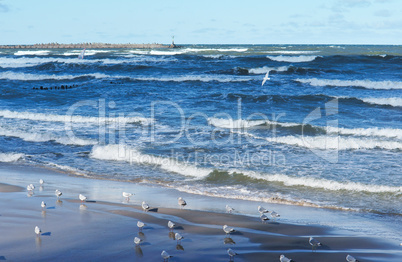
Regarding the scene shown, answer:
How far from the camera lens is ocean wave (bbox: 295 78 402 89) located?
22.0m

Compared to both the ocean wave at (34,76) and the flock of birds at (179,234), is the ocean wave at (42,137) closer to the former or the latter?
the flock of birds at (179,234)

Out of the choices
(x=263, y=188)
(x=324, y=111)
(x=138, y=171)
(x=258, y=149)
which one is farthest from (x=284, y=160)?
(x=324, y=111)

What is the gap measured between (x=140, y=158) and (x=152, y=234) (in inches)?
185

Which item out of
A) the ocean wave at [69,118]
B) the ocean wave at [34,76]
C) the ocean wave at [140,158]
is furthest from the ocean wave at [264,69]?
the ocean wave at [140,158]

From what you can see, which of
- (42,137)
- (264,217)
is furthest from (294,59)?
(264,217)

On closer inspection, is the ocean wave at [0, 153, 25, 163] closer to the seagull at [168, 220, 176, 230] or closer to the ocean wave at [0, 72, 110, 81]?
the seagull at [168, 220, 176, 230]

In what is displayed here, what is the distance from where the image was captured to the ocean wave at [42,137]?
11716mm

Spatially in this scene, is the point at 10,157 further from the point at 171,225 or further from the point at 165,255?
the point at 165,255

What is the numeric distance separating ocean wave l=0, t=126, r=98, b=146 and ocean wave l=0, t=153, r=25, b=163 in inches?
62.5

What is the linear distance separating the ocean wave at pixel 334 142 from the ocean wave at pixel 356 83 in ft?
38.6

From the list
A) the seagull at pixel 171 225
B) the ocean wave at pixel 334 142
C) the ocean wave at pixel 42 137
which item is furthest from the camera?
the ocean wave at pixel 42 137

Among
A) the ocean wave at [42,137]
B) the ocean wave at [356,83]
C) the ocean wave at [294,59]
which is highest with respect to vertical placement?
the ocean wave at [294,59]

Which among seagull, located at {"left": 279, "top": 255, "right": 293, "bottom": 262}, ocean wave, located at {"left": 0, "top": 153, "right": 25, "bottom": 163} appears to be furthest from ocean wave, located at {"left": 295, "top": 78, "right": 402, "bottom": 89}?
seagull, located at {"left": 279, "top": 255, "right": 293, "bottom": 262}

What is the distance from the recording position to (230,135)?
12.3 meters
